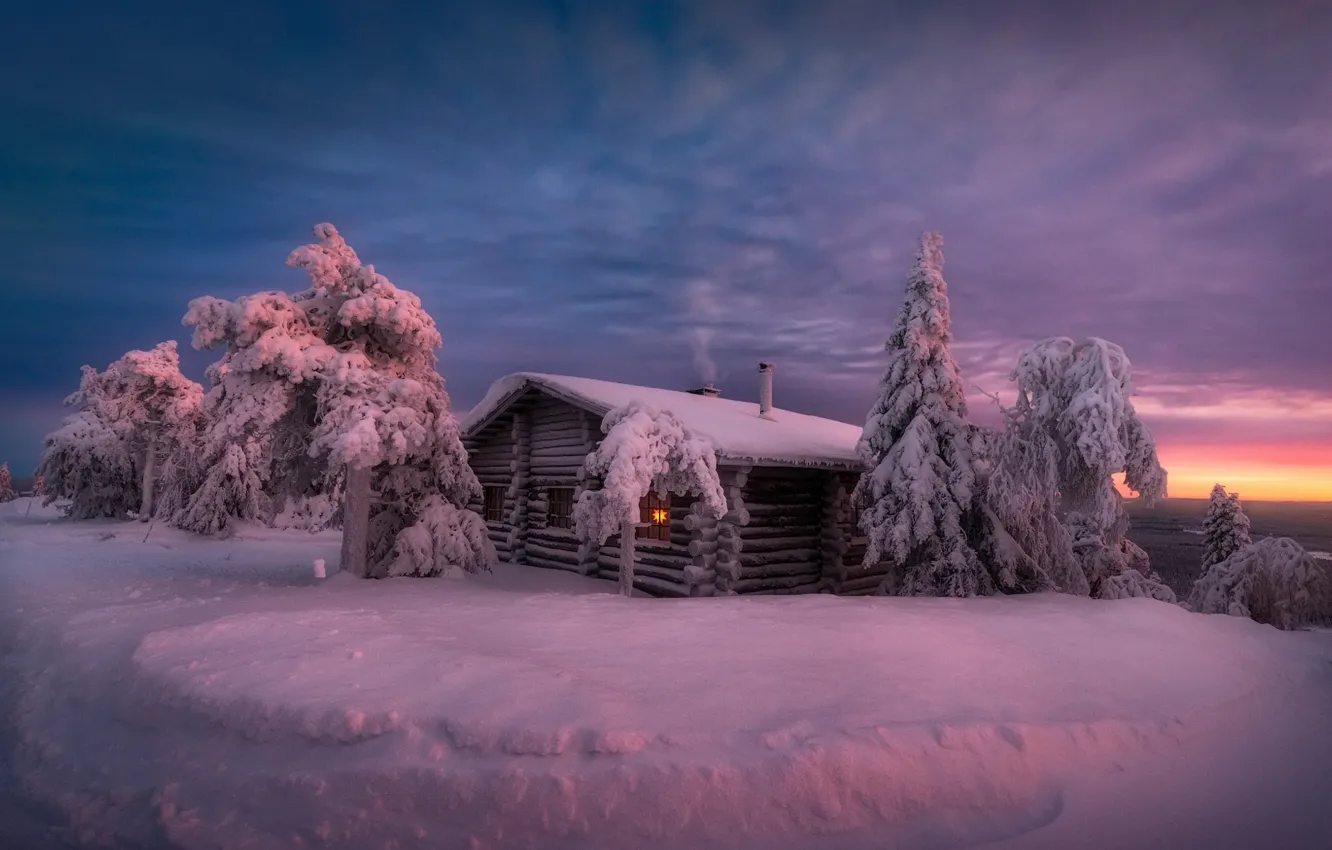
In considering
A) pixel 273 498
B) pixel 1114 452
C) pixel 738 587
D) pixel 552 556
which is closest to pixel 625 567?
pixel 738 587

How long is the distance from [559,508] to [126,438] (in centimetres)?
2694

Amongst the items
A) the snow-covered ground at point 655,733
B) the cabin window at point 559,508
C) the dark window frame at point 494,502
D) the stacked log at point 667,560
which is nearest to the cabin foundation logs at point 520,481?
the cabin window at point 559,508

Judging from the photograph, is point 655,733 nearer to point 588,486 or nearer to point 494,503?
point 588,486

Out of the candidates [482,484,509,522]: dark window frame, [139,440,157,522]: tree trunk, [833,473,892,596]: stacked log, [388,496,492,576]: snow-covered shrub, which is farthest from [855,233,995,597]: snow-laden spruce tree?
[139,440,157,522]: tree trunk

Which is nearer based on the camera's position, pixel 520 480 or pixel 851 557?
pixel 851 557

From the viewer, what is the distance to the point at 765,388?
1984 cm

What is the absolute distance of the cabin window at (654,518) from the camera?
55.1ft

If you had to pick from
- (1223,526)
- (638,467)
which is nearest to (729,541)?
(638,467)

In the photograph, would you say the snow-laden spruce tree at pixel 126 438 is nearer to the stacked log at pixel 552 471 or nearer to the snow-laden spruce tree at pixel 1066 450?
the stacked log at pixel 552 471

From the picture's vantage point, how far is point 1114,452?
13.2m

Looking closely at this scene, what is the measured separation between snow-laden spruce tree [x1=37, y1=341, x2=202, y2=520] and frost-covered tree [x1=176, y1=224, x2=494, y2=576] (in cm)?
2091

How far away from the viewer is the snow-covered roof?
14844mm

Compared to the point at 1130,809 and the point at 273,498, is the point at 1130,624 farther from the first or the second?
the point at 273,498

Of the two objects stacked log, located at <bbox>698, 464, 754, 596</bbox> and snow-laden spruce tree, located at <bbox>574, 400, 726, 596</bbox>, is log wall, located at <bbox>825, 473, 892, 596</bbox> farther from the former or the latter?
snow-laden spruce tree, located at <bbox>574, 400, 726, 596</bbox>
